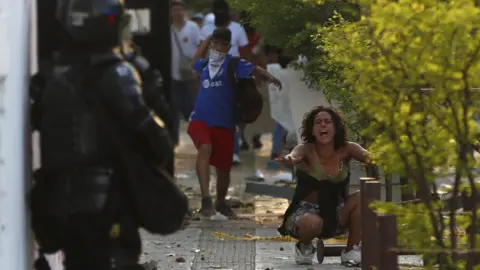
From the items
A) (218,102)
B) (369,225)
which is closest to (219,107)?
(218,102)

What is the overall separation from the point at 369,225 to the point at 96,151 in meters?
1.44

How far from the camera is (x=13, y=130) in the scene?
514cm

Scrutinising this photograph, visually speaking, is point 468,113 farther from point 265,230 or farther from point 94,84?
point 265,230

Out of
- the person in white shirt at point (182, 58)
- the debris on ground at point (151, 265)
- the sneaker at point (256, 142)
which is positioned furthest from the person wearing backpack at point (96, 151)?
the sneaker at point (256, 142)

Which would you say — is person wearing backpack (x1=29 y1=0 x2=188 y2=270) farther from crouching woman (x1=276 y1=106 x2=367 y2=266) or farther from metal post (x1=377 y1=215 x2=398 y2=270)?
crouching woman (x1=276 y1=106 x2=367 y2=266)

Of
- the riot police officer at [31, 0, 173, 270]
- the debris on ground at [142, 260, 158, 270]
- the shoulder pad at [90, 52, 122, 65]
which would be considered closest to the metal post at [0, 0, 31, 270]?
the riot police officer at [31, 0, 173, 270]

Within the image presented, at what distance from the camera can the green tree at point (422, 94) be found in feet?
15.2

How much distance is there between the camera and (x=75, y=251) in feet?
17.8

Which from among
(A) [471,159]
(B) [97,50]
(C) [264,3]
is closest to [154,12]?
(C) [264,3]

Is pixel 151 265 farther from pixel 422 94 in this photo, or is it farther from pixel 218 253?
pixel 422 94

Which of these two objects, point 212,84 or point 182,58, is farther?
point 182,58

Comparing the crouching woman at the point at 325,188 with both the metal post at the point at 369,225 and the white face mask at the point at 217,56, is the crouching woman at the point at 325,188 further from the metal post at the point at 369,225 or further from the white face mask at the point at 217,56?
the white face mask at the point at 217,56

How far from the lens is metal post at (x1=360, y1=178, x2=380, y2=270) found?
5.65 metres

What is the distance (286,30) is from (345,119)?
1445 mm
